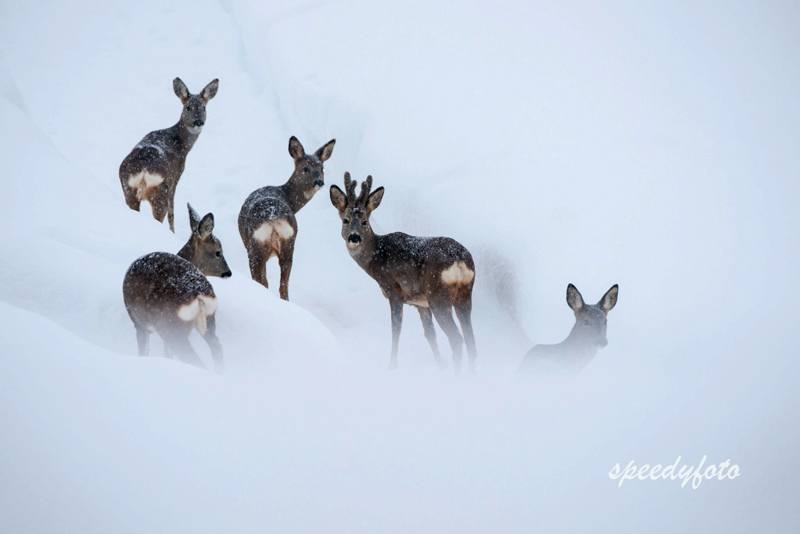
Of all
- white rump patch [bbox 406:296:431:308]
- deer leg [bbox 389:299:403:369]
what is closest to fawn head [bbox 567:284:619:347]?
white rump patch [bbox 406:296:431:308]

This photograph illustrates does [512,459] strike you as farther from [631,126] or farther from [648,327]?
[631,126]

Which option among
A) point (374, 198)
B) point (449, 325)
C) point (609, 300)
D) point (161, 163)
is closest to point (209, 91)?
point (161, 163)

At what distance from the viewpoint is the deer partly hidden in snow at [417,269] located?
25.0 ft

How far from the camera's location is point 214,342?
611 centimetres

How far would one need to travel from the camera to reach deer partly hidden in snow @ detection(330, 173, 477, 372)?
762cm

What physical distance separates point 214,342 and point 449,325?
2303mm

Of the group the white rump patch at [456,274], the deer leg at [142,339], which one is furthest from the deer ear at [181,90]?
the deer leg at [142,339]

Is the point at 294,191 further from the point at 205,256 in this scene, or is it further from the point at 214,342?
the point at 214,342

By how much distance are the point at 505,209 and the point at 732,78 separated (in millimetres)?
3264

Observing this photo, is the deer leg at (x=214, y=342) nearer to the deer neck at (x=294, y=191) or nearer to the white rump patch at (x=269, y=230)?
the white rump patch at (x=269, y=230)

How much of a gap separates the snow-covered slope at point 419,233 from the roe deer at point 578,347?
26 cm

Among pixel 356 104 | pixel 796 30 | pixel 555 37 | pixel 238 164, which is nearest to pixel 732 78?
pixel 796 30

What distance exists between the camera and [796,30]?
10328mm

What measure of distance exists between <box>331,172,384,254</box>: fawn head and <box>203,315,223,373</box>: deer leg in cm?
203
